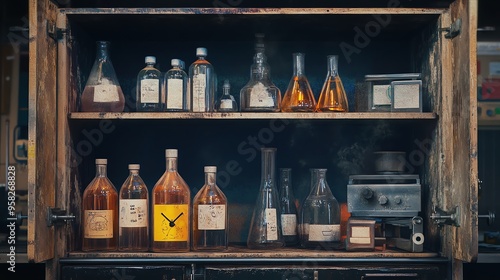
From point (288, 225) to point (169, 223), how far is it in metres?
0.45

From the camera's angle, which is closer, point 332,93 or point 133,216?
point 133,216

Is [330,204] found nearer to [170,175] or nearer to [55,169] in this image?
[170,175]

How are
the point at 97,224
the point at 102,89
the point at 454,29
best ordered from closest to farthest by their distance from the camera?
the point at 454,29
the point at 97,224
the point at 102,89

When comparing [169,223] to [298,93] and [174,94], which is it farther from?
[298,93]

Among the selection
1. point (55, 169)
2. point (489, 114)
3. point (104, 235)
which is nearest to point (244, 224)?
point (104, 235)

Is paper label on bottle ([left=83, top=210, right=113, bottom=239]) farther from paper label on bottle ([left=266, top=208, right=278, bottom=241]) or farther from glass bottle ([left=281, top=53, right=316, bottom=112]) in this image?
glass bottle ([left=281, top=53, right=316, bottom=112])

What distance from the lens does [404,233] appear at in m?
2.49

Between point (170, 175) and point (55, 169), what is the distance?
1.29 ft

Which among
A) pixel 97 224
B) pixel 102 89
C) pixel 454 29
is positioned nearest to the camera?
pixel 454 29

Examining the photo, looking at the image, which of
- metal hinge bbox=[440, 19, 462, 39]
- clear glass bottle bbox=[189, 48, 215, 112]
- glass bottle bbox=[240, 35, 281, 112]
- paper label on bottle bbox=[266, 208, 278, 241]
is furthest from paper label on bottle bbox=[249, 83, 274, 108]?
metal hinge bbox=[440, 19, 462, 39]

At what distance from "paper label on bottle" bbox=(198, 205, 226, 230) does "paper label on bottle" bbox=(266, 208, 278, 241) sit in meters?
0.19

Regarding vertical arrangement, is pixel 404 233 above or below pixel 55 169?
below

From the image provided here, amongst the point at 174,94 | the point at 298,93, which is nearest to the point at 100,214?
the point at 174,94

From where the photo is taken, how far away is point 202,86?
7.93ft
